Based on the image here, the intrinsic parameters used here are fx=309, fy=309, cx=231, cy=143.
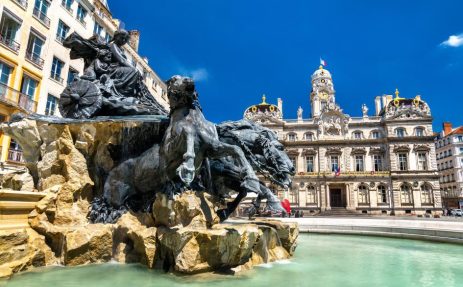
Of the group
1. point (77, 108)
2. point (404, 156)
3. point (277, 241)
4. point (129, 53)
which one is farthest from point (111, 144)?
point (404, 156)

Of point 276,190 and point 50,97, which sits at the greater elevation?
point 50,97

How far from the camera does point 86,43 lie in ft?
28.2

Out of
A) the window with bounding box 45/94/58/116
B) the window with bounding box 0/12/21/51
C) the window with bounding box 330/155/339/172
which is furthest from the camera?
the window with bounding box 330/155/339/172

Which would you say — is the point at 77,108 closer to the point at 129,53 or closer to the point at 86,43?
the point at 86,43

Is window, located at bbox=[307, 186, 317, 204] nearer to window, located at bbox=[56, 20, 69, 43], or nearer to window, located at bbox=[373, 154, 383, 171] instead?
window, located at bbox=[373, 154, 383, 171]

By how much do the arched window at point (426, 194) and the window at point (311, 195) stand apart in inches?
569

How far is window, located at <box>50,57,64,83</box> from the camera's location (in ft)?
73.1

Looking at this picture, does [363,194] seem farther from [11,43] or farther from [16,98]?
[11,43]

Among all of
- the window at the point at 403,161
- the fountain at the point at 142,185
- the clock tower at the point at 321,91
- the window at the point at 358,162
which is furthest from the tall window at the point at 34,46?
the window at the point at 403,161

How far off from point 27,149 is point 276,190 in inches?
1576

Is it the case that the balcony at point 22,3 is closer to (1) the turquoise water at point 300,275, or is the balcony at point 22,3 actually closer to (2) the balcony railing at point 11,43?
(2) the balcony railing at point 11,43

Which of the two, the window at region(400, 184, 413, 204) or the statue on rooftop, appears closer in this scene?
the statue on rooftop

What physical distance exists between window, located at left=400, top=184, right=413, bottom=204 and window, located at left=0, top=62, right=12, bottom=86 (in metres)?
46.4

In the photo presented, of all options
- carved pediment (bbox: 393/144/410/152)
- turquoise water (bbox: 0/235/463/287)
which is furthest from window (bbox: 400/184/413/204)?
turquoise water (bbox: 0/235/463/287)
